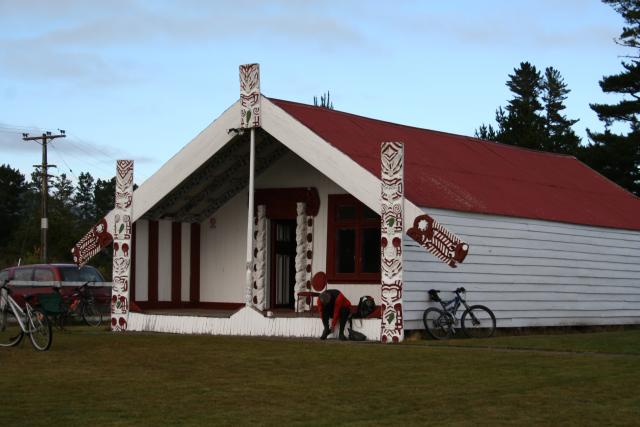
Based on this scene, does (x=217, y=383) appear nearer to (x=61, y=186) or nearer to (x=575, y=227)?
(x=575, y=227)

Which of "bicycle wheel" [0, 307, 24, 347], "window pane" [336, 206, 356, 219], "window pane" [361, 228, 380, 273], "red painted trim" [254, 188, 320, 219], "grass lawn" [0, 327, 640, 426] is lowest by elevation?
"grass lawn" [0, 327, 640, 426]

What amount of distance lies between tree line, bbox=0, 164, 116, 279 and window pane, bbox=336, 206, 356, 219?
79.7ft

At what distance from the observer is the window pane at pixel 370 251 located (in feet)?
71.8

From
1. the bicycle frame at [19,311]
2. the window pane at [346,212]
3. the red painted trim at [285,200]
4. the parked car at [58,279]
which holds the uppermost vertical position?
the red painted trim at [285,200]

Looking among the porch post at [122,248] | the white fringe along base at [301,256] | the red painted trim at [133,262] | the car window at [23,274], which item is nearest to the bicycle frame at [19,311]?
the porch post at [122,248]

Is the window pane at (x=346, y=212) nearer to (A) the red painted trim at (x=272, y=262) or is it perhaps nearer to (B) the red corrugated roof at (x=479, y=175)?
(B) the red corrugated roof at (x=479, y=175)

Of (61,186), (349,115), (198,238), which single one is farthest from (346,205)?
(61,186)

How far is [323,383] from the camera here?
12.9 meters

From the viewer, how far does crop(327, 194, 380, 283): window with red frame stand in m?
22.0

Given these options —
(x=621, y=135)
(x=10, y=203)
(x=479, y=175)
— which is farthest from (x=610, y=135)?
(x=10, y=203)

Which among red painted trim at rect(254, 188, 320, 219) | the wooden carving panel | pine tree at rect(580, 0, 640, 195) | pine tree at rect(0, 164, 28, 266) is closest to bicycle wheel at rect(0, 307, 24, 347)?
red painted trim at rect(254, 188, 320, 219)

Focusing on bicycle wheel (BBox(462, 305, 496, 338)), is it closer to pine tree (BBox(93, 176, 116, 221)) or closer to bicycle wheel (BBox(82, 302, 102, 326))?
bicycle wheel (BBox(82, 302, 102, 326))

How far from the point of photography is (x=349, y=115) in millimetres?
24375

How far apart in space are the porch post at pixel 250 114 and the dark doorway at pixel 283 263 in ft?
10.3
